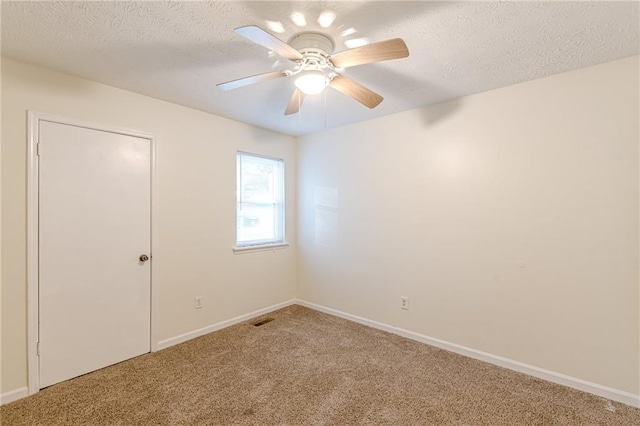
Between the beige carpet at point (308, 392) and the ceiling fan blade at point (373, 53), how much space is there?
2172 mm

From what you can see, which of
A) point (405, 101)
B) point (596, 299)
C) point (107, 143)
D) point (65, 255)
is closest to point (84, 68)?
point (107, 143)

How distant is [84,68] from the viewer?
225 centimetres

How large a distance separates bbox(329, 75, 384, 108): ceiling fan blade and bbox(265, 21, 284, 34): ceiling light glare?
0.42 meters

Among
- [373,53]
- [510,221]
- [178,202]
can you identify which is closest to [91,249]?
[178,202]

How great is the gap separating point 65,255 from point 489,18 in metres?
3.32

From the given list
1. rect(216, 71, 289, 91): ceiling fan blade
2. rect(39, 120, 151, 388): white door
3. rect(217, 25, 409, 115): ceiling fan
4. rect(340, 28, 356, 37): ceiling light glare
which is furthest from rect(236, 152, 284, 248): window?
rect(340, 28, 356, 37): ceiling light glare

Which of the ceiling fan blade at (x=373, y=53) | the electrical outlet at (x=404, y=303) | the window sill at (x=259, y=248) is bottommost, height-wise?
the electrical outlet at (x=404, y=303)

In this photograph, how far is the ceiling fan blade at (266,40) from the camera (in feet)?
4.41

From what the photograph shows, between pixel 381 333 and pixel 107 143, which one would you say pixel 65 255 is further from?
pixel 381 333

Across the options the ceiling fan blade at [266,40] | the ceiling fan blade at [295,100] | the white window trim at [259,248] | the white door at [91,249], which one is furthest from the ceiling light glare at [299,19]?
the white window trim at [259,248]

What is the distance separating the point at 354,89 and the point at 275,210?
2403 mm

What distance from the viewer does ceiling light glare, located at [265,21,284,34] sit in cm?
171

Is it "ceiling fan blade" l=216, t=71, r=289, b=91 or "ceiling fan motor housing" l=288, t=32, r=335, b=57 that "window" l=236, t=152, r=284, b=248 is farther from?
"ceiling fan motor housing" l=288, t=32, r=335, b=57

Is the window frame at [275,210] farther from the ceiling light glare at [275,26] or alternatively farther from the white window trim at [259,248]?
the ceiling light glare at [275,26]
